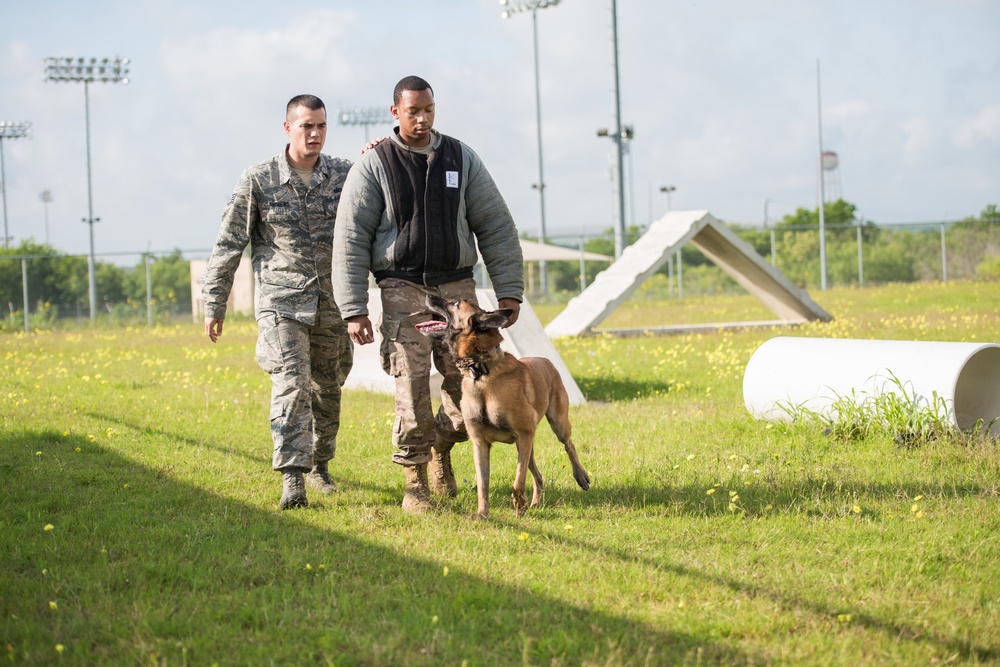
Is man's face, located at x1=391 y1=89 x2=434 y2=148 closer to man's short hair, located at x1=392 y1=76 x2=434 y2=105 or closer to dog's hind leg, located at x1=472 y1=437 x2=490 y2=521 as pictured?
man's short hair, located at x1=392 y1=76 x2=434 y2=105

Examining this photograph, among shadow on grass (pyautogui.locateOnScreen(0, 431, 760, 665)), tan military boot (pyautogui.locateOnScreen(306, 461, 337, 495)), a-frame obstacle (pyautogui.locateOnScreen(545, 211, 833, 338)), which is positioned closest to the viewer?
shadow on grass (pyautogui.locateOnScreen(0, 431, 760, 665))

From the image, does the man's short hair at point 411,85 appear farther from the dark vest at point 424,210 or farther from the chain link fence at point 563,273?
the chain link fence at point 563,273

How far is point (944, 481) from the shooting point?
5762 millimetres

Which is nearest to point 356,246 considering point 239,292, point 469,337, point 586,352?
point 469,337

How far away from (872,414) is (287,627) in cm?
486

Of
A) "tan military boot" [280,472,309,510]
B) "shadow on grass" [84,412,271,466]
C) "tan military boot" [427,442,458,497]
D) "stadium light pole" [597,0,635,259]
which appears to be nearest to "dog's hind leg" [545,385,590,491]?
"tan military boot" [427,442,458,497]

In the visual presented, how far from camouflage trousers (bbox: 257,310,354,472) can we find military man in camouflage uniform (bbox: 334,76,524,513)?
54 centimetres

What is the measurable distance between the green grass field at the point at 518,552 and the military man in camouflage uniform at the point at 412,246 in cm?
59

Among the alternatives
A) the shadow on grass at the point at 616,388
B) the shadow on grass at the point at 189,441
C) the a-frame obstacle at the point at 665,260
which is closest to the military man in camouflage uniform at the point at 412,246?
the shadow on grass at the point at 189,441

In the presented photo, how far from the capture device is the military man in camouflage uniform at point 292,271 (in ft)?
18.8

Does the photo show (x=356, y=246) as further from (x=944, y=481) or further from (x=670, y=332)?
(x=670, y=332)

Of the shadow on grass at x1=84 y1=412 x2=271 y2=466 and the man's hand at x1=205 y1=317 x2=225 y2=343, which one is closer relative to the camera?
the man's hand at x1=205 y1=317 x2=225 y2=343

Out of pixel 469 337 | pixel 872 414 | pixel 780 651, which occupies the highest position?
pixel 469 337

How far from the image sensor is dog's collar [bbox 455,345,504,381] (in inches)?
200
